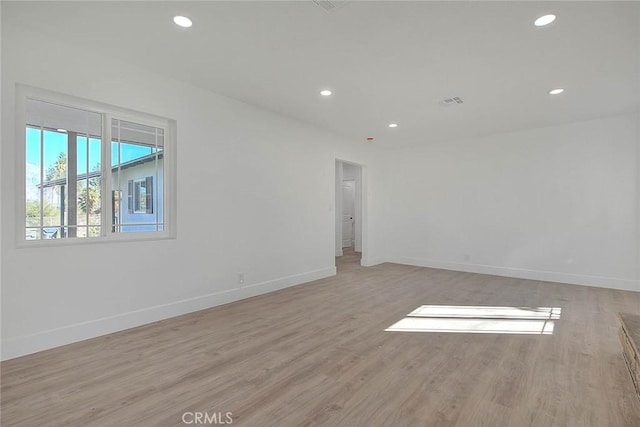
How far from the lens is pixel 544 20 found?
246cm

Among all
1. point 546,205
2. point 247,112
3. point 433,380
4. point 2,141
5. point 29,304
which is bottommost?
point 433,380

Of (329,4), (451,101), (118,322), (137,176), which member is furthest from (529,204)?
(118,322)

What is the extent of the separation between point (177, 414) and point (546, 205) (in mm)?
6307

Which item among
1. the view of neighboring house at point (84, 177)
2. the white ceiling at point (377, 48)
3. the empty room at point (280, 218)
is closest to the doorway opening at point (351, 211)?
the empty room at point (280, 218)

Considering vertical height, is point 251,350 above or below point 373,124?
below

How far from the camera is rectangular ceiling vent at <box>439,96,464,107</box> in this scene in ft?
13.6

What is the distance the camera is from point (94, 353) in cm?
265

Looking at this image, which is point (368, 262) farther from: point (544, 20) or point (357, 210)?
point (544, 20)

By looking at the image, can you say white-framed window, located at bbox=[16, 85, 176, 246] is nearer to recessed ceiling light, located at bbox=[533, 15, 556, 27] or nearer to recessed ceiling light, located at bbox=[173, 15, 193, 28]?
recessed ceiling light, located at bbox=[173, 15, 193, 28]

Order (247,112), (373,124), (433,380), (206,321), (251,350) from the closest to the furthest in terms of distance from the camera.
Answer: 1. (433,380)
2. (251,350)
3. (206,321)
4. (247,112)
5. (373,124)

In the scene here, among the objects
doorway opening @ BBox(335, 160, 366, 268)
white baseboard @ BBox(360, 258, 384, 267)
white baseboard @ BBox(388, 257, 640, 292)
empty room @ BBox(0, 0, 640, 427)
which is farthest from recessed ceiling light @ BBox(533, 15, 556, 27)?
doorway opening @ BBox(335, 160, 366, 268)

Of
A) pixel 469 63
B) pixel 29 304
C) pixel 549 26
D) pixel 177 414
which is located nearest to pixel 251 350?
pixel 177 414

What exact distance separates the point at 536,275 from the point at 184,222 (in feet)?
19.6

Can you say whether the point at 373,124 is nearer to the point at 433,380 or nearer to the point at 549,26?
the point at 549,26
